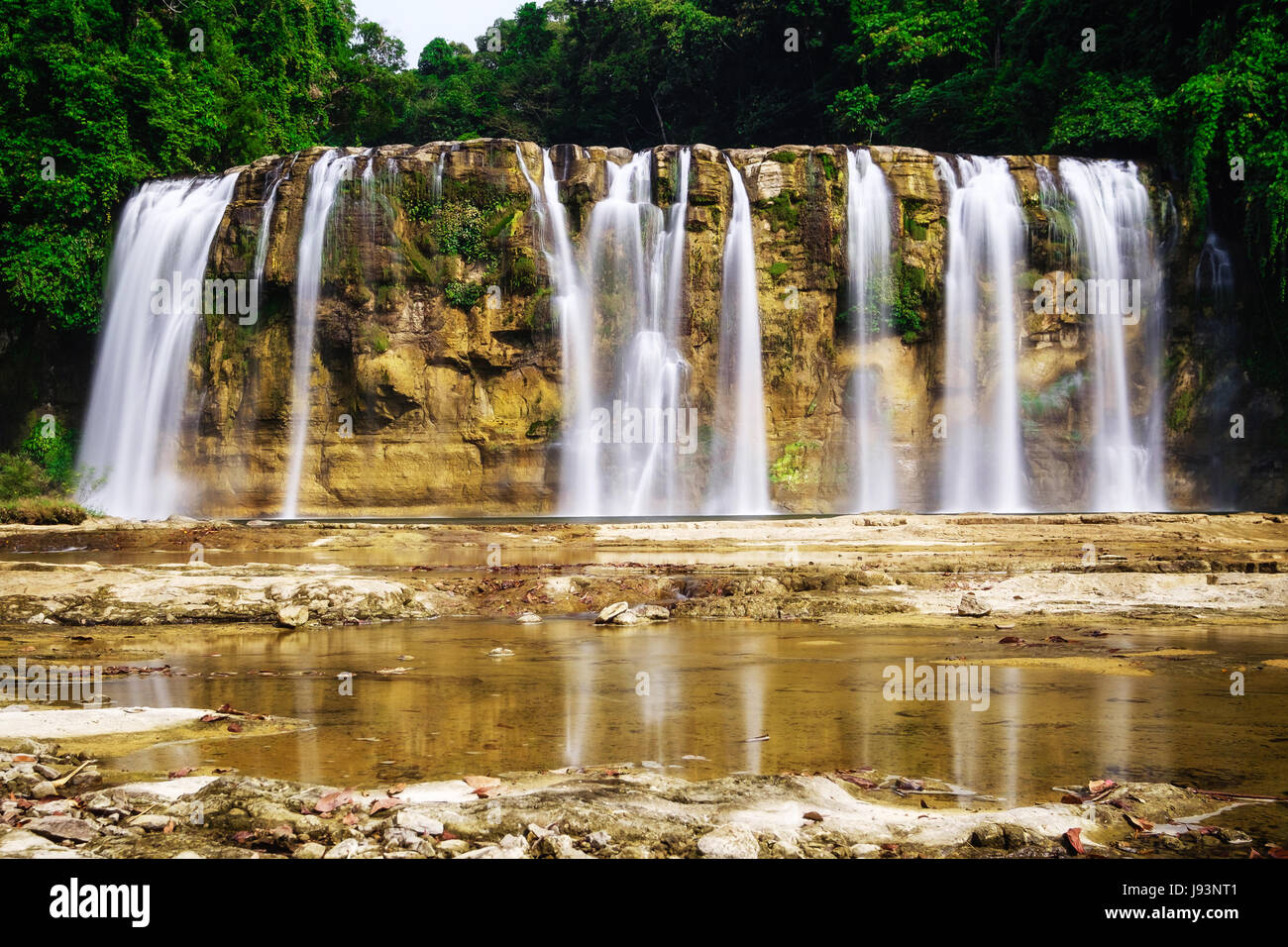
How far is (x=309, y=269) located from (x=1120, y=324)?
21002 mm

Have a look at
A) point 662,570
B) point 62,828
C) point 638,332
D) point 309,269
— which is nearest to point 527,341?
point 638,332

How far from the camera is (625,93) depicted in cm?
4438

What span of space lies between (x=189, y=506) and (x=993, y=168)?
22.4 m

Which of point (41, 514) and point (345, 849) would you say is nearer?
point (345, 849)

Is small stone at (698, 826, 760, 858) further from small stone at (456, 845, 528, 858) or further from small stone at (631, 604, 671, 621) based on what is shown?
small stone at (631, 604, 671, 621)

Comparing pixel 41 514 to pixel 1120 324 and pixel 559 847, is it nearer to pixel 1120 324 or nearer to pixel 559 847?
pixel 559 847

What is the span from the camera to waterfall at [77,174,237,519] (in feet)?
90.5

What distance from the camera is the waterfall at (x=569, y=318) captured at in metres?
27.4

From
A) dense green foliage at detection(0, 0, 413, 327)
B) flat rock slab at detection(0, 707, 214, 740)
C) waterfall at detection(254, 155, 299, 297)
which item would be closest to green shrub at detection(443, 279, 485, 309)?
waterfall at detection(254, 155, 299, 297)

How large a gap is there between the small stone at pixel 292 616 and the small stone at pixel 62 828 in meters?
5.79

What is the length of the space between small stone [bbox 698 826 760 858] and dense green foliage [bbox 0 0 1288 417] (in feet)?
81.5

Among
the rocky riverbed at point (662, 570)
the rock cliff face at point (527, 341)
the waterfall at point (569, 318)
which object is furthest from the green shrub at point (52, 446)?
the waterfall at point (569, 318)

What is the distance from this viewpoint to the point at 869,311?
90.2 feet

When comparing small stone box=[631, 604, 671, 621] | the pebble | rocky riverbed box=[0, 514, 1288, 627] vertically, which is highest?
rocky riverbed box=[0, 514, 1288, 627]
